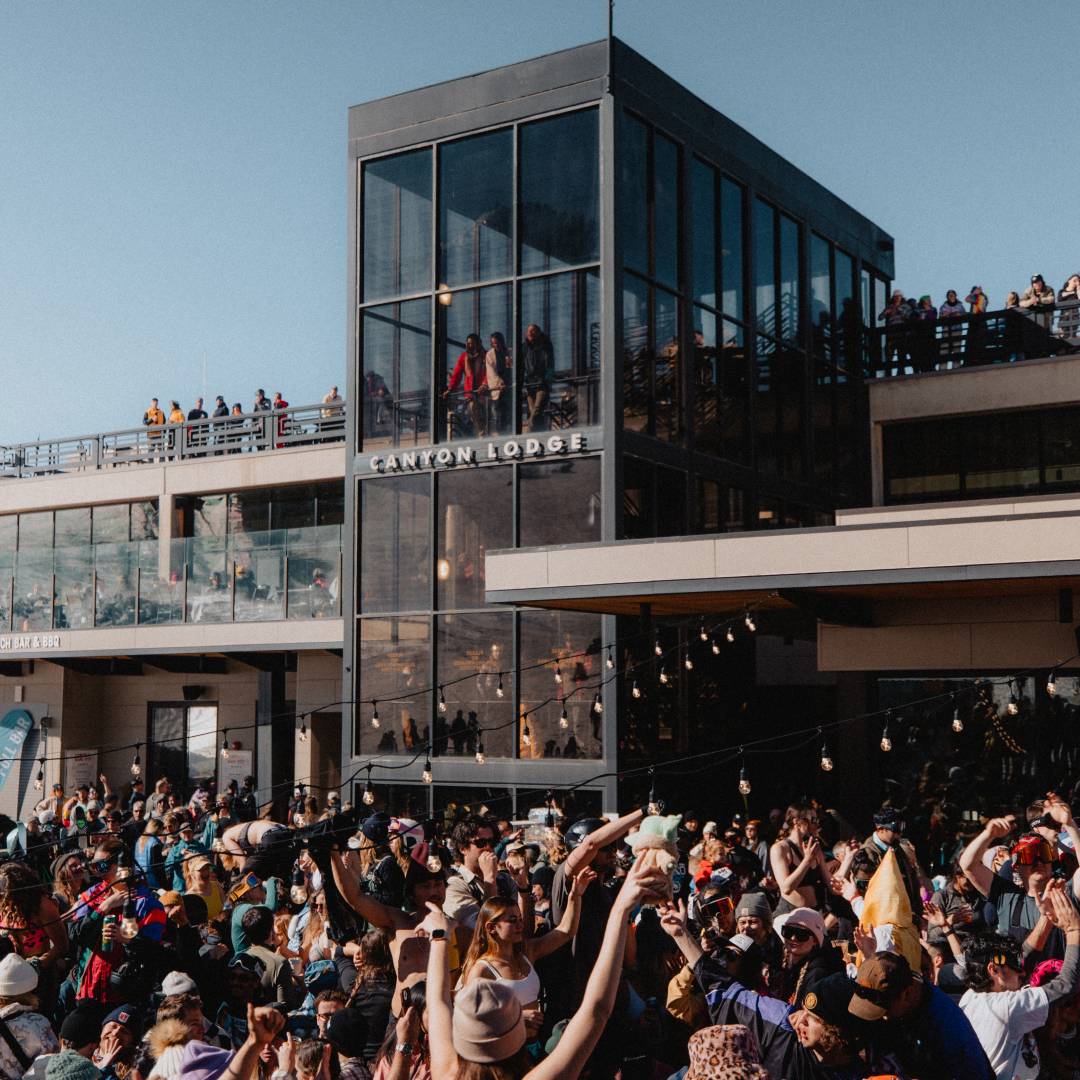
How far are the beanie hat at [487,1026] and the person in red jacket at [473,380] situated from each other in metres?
15.0

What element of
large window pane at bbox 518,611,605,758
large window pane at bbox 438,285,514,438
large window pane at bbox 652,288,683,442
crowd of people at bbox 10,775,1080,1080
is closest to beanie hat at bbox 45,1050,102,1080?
crowd of people at bbox 10,775,1080,1080

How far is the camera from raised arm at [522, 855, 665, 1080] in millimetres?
3875

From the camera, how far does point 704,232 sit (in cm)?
1975

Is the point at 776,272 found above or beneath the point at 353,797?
above

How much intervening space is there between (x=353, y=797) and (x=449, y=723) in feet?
6.22

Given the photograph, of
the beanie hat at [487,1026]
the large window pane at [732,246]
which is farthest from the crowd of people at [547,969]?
the large window pane at [732,246]

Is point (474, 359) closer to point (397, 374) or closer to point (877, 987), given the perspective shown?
point (397, 374)

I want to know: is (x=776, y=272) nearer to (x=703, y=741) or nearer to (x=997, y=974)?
(x=703, y=741)

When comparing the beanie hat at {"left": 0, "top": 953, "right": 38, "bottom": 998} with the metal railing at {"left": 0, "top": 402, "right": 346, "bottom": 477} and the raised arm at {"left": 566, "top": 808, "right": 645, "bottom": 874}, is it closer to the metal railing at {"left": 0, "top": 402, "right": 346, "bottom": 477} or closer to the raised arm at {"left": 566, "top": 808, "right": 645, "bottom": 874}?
the raised arm at {"left": 566, "top": 808, "right": 645, "bottom": 874}

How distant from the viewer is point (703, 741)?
62.5ft

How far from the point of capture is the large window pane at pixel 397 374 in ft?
63.4

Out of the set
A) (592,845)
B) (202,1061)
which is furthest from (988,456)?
(202,1061)

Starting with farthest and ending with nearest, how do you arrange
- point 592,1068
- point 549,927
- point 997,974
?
point 549,927 < point 997,974 < point 592,1068

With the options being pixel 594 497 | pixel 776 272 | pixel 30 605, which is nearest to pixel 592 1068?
pixel 594 497
